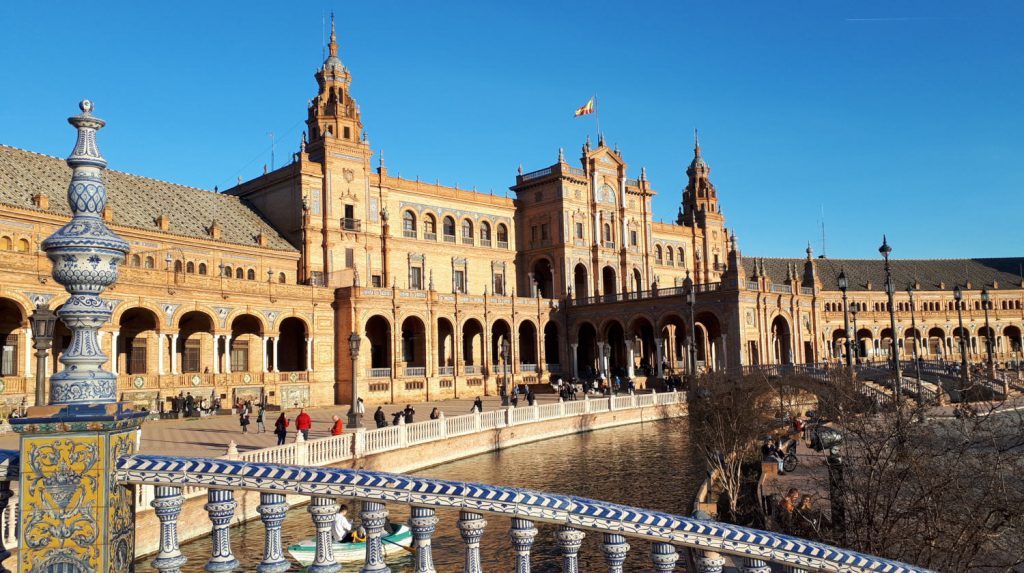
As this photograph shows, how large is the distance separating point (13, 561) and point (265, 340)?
3271 centimetres

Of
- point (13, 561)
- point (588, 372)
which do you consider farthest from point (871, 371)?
point (13, 561)

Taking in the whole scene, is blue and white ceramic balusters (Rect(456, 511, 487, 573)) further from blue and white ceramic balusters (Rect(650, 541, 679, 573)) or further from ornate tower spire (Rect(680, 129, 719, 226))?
ornate tower spire (Rect(680, 129, 719, 226))

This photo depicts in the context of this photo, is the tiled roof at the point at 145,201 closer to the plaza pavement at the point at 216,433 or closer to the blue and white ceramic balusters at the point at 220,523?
the plaza pavement at the point at 216,433

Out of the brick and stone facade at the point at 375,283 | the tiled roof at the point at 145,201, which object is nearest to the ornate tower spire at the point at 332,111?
the brick and stone facade at the point at 375,283

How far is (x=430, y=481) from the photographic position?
183 inches

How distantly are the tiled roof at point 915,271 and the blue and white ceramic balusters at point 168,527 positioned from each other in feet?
298

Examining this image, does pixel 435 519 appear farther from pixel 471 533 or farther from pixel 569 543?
pixel 569 543

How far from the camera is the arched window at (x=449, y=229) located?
61763 mm

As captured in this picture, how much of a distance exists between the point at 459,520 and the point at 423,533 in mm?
222

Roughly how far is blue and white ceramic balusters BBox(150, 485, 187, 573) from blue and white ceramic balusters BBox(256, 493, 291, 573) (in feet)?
1.64

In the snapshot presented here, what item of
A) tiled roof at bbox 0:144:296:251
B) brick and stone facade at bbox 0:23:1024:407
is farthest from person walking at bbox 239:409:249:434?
tiled roof at bbox 0:144:296:251

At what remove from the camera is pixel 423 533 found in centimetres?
464

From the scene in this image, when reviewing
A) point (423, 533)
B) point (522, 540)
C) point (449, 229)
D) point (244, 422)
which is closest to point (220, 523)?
point (423, 533)

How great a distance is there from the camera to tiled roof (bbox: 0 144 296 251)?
130ft
